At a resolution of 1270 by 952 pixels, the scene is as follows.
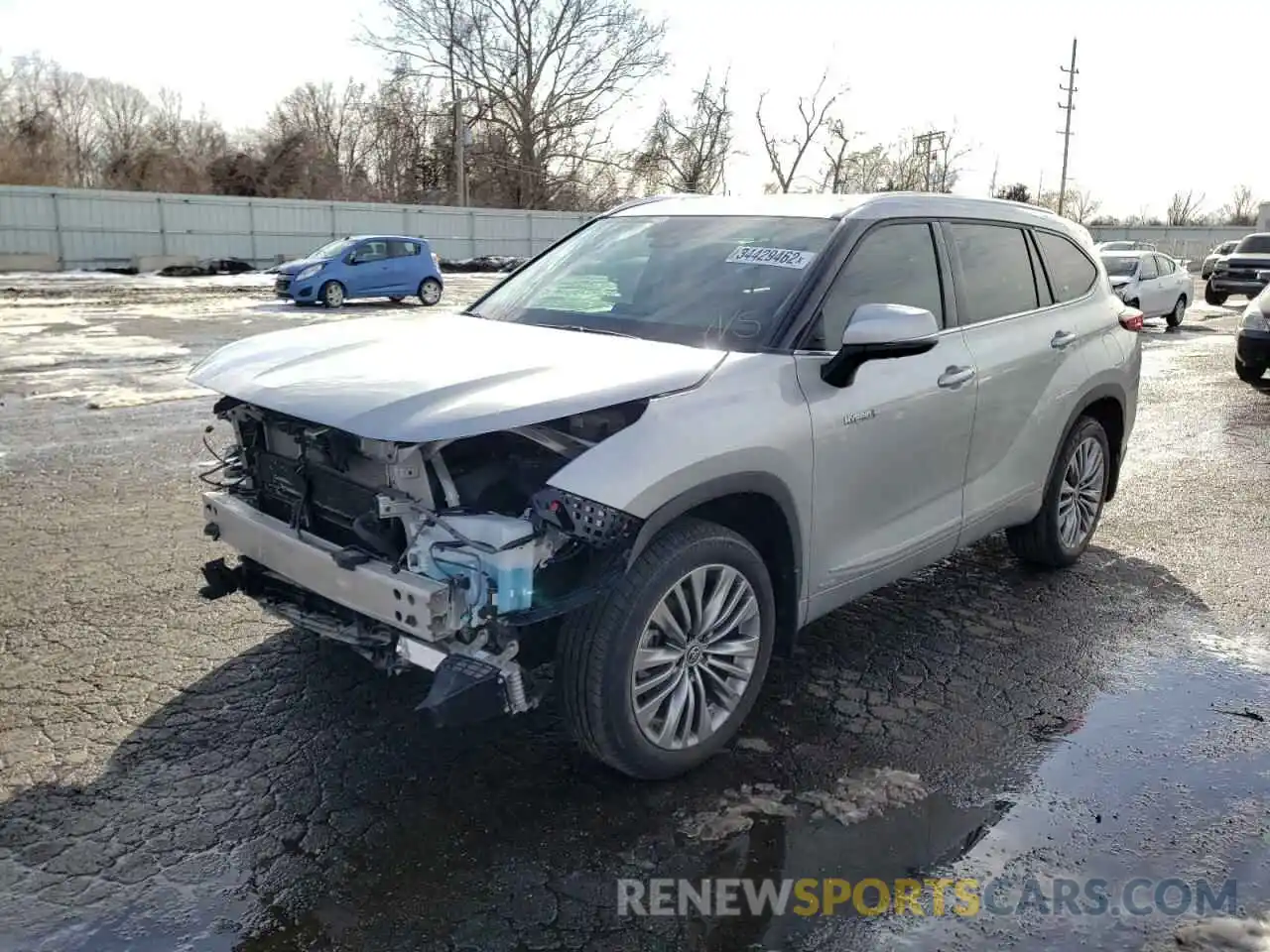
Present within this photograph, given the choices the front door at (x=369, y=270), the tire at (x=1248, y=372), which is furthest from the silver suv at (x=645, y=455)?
the front door at (x=369, y=270)

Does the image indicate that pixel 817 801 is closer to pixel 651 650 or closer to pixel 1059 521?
pixel 651 650

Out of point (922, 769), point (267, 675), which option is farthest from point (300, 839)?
point (922, 769)

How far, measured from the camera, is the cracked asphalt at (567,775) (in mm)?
2623

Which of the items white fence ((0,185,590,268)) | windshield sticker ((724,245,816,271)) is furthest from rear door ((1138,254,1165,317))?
windshield sticker ((724,245,816,271))

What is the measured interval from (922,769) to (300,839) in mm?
2009

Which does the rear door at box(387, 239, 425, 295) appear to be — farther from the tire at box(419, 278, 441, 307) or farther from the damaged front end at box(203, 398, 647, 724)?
the damaged front end at box(203, 398, 647, 724)

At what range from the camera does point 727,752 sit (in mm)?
3451

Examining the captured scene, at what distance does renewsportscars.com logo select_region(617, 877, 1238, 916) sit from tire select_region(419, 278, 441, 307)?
2166 cm

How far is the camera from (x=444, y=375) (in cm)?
310

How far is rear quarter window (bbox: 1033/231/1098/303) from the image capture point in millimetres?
5009

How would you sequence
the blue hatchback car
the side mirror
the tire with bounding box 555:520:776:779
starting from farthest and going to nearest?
the blue hatchback car < the side mirror < the tire with bounding box 555:520:776:779

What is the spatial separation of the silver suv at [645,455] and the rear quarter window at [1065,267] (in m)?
0.51

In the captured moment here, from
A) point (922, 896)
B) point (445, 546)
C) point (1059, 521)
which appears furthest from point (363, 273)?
point (922, 896)

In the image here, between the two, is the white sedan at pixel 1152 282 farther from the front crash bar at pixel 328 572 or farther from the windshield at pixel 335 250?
the front crash bar at pixel 328 572
